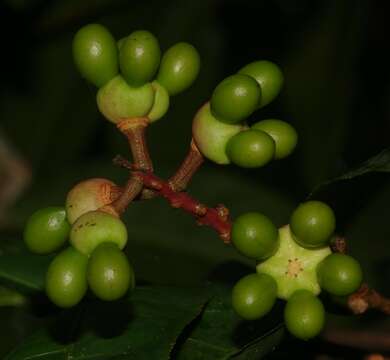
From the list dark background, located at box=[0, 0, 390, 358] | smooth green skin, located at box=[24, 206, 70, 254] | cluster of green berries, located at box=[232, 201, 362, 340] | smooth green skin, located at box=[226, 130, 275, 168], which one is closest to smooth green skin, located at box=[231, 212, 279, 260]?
cluster of green berries, located at box=[232, 201, 362, 340]

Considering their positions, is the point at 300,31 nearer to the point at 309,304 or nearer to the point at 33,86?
the point at 33,86

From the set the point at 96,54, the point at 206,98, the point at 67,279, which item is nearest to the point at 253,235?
the point at 67,279

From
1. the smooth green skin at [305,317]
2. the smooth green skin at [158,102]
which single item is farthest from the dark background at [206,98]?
the smooth green skin at [305,317]

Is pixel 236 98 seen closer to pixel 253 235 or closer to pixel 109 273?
pixel 253 235

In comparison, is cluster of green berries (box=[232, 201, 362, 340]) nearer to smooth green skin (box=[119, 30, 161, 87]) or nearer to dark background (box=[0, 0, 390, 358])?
smooth green skin (box=[119, 30, 161, 87])

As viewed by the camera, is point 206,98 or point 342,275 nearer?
point 342,275

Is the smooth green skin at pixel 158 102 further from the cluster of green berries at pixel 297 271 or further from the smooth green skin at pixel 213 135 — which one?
the cluster of green berries at pixel 297 271

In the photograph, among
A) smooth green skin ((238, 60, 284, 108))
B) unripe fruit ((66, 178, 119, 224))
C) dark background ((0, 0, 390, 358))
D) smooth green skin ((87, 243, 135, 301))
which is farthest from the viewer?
dark background ((0, 0, 390, 358))
